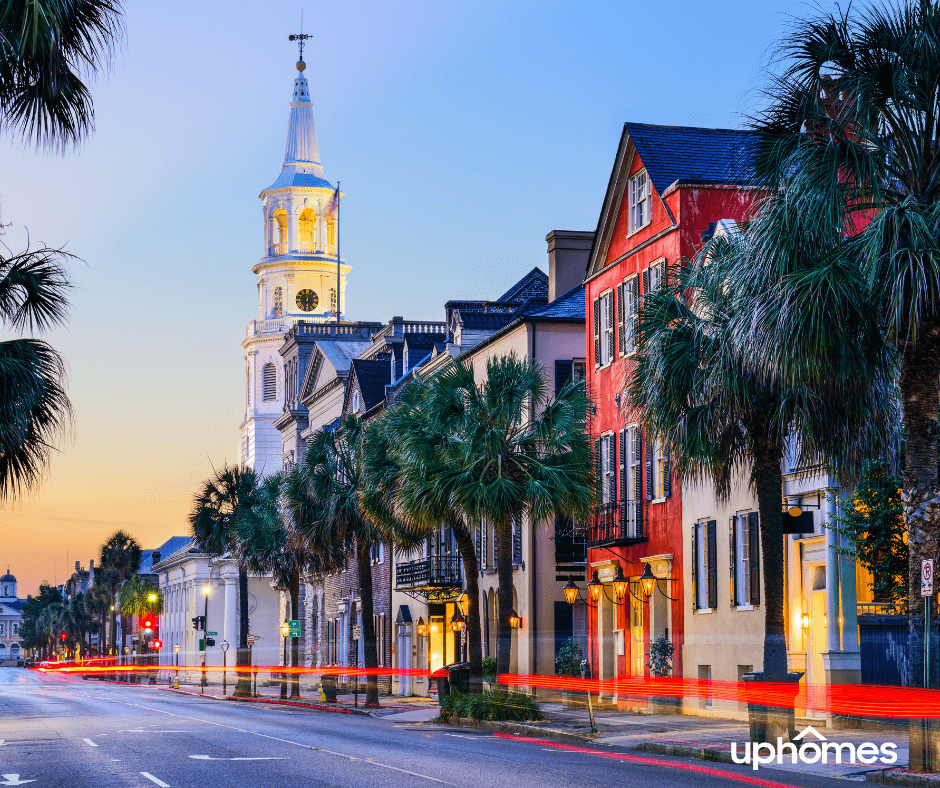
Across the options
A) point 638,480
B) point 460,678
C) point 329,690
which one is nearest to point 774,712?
point 638,480

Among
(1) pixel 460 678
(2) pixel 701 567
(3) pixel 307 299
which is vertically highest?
(3) pixel 307 299

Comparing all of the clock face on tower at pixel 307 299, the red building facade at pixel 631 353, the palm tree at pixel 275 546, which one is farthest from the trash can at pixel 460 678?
the clock face on tower at pixel 307 299

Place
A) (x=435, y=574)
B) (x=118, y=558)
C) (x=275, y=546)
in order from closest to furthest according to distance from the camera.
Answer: (x=435, y=574) → (x=275, y=546) → (x=118, y=558)

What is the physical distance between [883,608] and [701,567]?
8.75 m

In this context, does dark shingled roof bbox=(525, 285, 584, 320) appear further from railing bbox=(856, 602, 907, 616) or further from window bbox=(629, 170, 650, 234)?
railing bbox=(856, 602, 907, 616)

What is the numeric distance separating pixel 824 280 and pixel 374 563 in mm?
49669

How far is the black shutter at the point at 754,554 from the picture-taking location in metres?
30.0

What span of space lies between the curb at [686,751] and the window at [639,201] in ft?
52.5

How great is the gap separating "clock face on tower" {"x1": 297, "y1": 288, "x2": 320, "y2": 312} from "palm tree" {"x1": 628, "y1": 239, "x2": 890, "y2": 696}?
94185mm

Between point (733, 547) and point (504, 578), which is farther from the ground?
point (733, 547)

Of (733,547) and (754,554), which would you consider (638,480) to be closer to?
(733,547)

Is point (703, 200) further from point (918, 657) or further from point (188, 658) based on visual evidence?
point (188, 658)

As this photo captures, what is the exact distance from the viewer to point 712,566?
32344 mm

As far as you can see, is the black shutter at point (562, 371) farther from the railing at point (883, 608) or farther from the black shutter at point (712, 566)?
the railing at point (883, 608)
